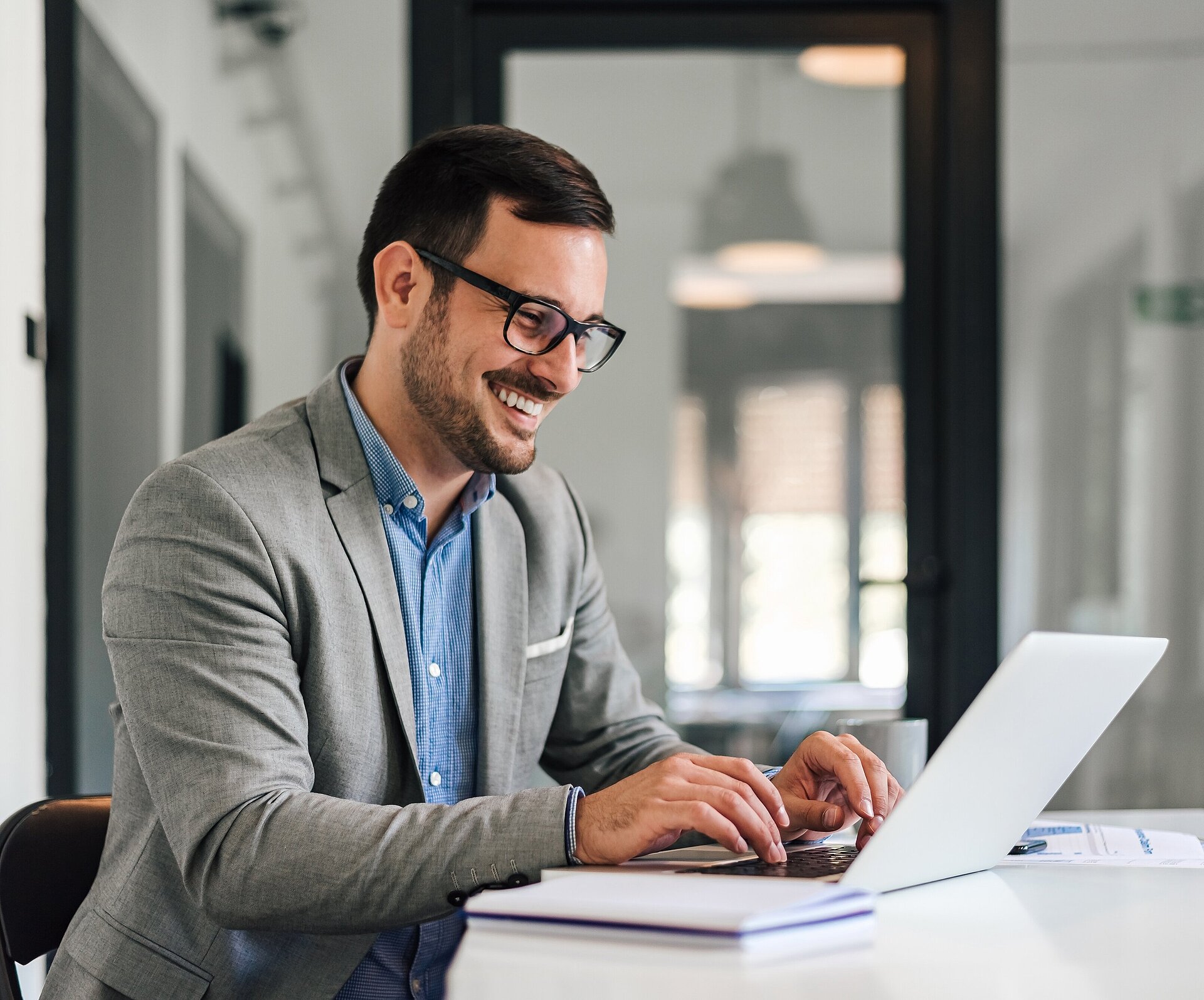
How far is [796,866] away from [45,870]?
2.51 ft

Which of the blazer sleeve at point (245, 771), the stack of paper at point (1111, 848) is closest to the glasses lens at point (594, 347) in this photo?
the blazer sleeve at point (245, 771)

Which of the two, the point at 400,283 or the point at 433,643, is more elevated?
the point at 400,283

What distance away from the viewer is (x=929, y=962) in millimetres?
761

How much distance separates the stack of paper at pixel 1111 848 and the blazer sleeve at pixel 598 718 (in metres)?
0.45

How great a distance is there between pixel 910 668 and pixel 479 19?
70.3 inches

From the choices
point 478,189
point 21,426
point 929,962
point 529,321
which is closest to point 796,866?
point 929,962

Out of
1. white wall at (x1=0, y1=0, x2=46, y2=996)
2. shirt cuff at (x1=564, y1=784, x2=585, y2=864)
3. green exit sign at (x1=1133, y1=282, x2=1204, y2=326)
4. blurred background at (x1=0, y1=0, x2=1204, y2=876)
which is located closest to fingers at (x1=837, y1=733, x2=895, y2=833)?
shirt cuff at (x1=564, y1=784, x2=585, y2=864)

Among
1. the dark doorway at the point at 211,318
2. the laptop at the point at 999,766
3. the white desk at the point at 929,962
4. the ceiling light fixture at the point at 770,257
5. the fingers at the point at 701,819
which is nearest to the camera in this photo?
the white desk at the point at 929,962

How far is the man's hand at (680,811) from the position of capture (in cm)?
100

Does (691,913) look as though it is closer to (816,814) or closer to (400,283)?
(816,814)

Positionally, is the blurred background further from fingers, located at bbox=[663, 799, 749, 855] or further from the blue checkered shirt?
fingers, located at bbox=[663, 799, 749, 855]

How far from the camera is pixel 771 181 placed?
10.1ft

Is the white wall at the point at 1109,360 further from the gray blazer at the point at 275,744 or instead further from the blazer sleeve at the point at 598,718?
the gray blazer at the point at 275,744

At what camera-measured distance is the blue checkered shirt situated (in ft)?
4.48
